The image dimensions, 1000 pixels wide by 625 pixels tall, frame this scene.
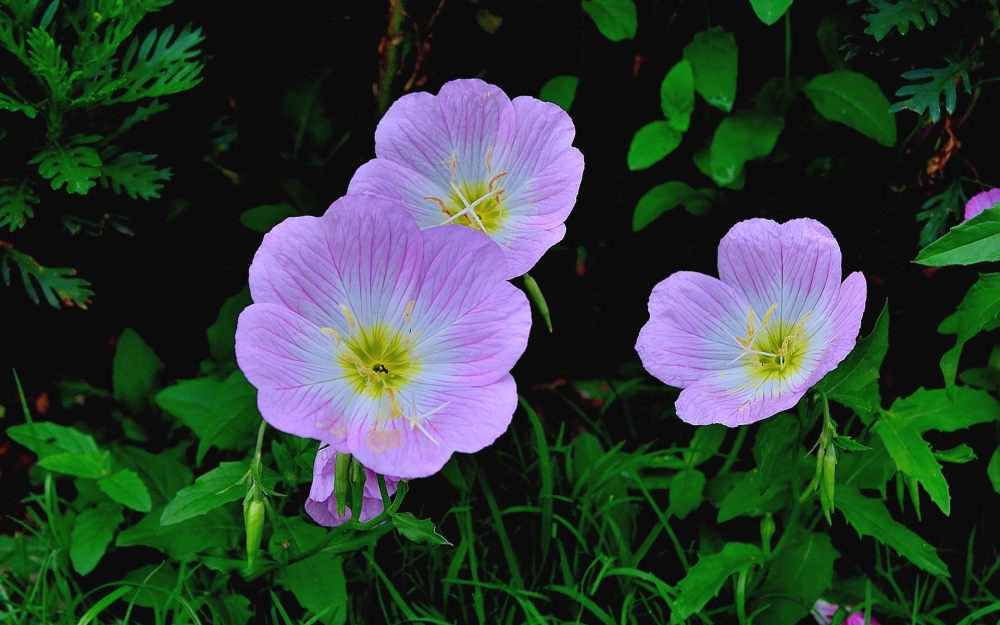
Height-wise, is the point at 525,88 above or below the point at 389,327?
above

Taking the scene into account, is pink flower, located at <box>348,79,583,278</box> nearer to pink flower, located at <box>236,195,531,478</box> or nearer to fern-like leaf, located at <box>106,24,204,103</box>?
pink flower, located at <box>236,195,531,478</box>

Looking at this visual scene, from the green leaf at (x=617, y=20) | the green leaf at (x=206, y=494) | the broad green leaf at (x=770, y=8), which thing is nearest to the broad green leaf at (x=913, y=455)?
the broad green leaf at (x=770, y=8)

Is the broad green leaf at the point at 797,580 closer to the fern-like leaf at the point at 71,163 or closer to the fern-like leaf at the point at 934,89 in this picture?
the fern-like leaf at the point at 934,89

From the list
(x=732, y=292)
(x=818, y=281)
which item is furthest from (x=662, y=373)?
(x=818, y=281)

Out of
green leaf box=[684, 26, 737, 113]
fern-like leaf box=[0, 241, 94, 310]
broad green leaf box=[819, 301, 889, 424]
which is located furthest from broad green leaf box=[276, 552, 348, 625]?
green leaf box=[684, 26, 737, 113]

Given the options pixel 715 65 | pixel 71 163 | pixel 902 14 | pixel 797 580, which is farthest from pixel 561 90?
pixel 797 580

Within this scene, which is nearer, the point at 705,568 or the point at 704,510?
the point at 705,568

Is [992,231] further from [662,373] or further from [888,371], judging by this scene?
[888,371]
